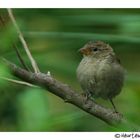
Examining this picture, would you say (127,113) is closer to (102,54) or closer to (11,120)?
(11,120)

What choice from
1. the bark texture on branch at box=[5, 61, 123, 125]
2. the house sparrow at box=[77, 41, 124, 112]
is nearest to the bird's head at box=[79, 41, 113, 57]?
the house sparrow at box=[77, 41, 124, 112]

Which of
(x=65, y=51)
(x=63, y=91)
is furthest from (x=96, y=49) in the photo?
(x=63, y=91)

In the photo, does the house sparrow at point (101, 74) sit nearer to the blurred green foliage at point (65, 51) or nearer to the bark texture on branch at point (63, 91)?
the blurred green foliage at point (65, 51)

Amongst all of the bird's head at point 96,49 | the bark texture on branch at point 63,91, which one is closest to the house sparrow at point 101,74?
the bird's head at point 96,49

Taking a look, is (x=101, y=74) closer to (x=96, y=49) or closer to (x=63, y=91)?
(x=96, y=49)
